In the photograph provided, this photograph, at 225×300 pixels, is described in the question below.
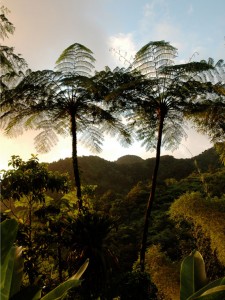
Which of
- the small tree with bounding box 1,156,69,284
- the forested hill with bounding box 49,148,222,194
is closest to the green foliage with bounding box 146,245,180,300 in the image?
the small tree with bounding box 1,156,69,284

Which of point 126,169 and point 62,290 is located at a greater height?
point 126,169

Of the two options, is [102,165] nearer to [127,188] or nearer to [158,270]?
[127,188]

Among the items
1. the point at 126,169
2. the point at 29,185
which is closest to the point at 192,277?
the point at 29,185

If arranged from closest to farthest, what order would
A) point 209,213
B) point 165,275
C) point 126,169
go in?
point 209,213
point 165,275
point 126,169

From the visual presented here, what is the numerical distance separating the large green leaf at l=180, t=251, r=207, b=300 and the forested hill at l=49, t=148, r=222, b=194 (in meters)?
35.1

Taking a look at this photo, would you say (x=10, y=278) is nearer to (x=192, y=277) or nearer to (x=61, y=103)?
(x=192, y=277)

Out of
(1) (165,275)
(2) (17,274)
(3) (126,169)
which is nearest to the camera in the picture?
(2) (17,274)

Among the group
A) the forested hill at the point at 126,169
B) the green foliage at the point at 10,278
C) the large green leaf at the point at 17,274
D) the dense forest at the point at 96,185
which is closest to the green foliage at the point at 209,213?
the dense forest at the point at 96,185

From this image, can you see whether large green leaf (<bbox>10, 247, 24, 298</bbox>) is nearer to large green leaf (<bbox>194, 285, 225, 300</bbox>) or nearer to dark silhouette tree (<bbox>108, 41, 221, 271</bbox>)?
large green leaf (<bbox>194, 285, 225, 300</bbox>)

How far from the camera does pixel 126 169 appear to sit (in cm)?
4509

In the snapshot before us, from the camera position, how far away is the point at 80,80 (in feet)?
28.6

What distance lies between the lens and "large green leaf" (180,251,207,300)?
3.55ft

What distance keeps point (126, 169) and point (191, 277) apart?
44.1m

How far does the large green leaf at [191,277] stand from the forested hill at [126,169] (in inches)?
1381
